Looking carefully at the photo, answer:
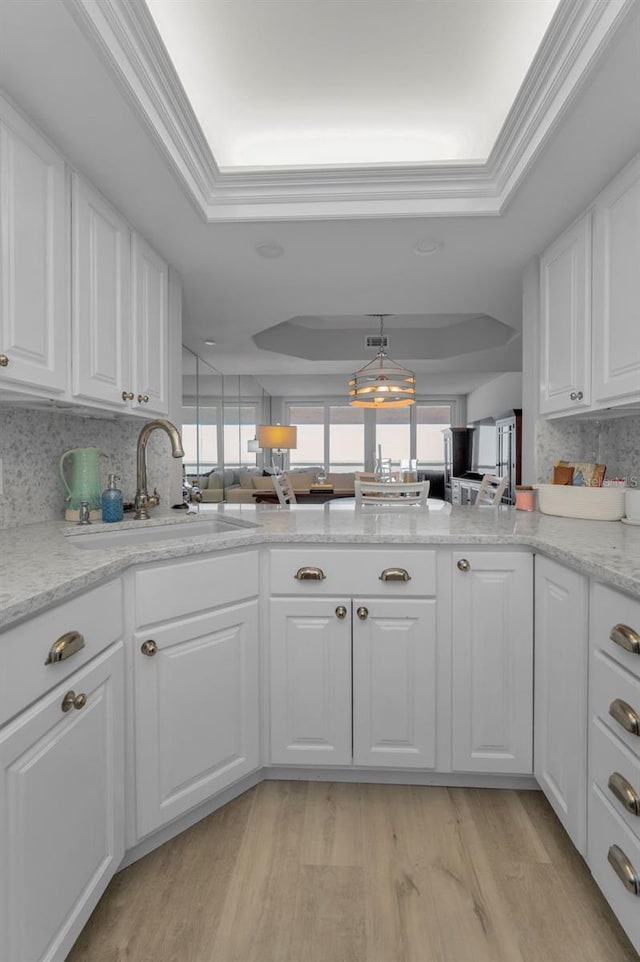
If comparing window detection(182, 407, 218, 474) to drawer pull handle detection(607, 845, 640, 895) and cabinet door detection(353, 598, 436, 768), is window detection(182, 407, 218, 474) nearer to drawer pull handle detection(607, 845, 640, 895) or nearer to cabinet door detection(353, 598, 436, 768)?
cabinet door detection(353, 598, 436, 768)

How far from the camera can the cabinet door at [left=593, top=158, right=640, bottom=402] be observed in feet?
5.74

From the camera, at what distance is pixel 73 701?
108 cm

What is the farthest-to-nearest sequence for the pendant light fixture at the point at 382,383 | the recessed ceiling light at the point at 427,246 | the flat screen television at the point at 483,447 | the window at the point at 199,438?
the flat screen television at the point at 483,447
the window at the point at 199,438
the pendant light fixture at the point at 382,383
the recessed ceiling light at the point at 427,246

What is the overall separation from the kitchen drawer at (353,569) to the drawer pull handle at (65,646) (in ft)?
2.41

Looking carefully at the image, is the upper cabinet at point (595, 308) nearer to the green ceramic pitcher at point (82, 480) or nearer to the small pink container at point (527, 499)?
the small pink container at point (527, 499)

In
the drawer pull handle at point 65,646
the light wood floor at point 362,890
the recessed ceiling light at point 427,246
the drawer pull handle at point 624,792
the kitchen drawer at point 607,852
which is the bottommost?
the light wood floor at point 362,890

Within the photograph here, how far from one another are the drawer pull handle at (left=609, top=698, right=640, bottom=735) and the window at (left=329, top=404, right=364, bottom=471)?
938 centimetres

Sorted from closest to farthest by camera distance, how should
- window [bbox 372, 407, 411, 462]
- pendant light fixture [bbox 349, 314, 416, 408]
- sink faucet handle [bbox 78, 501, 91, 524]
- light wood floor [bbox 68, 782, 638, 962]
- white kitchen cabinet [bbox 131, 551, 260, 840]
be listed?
light wood floor [bbox 68, 782, 638, 962], white kitchen cabinet [bbox 131, 551, 260, 840], sink faucet handle [bbox 78, 501, 91, 524], pendant light fixture [bbox 349, 314, 416, 408], window [bbox 372, 407, 411, 462]

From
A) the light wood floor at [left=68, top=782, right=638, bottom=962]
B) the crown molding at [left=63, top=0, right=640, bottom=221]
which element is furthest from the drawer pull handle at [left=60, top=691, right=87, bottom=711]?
the crown molding at [left=63, top=0, right=640, bottom=221]

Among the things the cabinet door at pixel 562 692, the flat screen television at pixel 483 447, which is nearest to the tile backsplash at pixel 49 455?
the cabinet door at pixel 562 692

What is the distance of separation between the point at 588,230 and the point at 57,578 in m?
2.32

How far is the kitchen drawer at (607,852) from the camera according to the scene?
41.1 inches

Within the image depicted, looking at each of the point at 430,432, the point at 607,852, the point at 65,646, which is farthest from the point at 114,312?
the point at 430,432

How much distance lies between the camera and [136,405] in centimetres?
213
